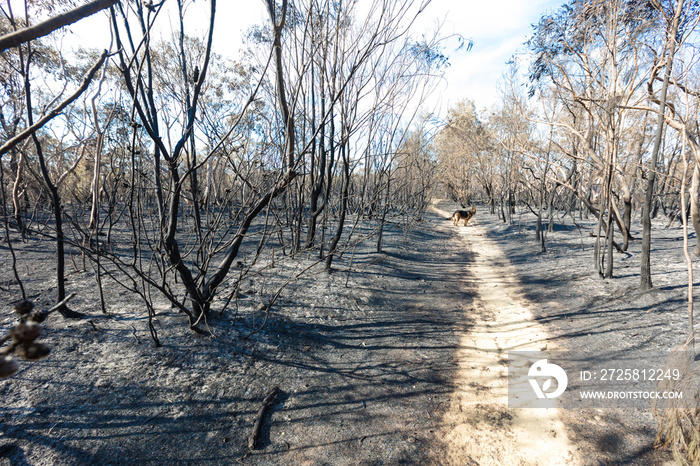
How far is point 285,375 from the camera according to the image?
355 centimetres

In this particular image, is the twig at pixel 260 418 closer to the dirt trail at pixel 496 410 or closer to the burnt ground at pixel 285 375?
the burnt ground at pixel 285 375

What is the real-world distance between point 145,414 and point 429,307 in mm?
4374

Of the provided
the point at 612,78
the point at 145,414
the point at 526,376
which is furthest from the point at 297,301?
the point at 612,78

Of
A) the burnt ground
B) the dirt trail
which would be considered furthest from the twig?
the dirt trail

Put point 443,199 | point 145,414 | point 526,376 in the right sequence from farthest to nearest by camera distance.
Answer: point 443,199 → point 526,376 → point 145,414

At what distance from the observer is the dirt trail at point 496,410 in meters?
2.67

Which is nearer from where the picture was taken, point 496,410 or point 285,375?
point 496,410

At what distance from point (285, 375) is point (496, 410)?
83.8 inches

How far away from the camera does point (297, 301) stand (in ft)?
17.4

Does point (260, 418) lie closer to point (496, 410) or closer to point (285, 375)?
point (285, 375)

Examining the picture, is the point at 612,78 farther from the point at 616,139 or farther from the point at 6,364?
the point at 6,364

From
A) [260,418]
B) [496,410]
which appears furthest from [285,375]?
[496,410]

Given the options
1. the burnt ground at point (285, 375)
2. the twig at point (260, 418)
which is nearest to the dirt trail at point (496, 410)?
the burnt ground at point (285, 375)

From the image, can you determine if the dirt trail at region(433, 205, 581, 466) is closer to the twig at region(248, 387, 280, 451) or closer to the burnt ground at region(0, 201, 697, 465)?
the burnt ground at region(0, 201, 697, 465)
